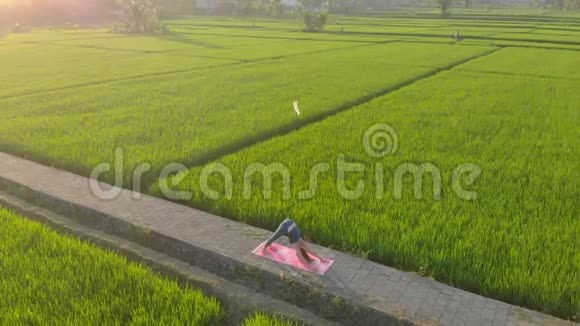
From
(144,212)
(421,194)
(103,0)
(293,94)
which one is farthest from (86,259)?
(103,0)

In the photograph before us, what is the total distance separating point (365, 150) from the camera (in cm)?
557

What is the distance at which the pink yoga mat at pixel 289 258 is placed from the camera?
2984 millimetres

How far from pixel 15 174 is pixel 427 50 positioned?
19.4 metres

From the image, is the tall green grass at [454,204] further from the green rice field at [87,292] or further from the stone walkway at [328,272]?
the green rice field at [87,292]

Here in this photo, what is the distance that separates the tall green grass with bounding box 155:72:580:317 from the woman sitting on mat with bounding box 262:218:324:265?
1.26 ft

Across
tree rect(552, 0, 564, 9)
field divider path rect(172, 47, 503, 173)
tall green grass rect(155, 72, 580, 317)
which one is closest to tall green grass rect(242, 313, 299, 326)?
tall green grass rect(155, 72, 580, 317)

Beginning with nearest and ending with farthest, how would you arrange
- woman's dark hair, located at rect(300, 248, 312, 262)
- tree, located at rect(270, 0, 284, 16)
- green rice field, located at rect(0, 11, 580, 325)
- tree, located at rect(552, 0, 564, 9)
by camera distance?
woman's dark hair, located at rect(300, 248, 312, 262) → green rice field, located at rect(0, 11, 580, 325) → tree, located at rect(270, 0, 284, 16) → tree, located at rect(552, 0, 564, 9)

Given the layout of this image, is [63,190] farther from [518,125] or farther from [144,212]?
[518,125]

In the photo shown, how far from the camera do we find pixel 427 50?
20734mm
